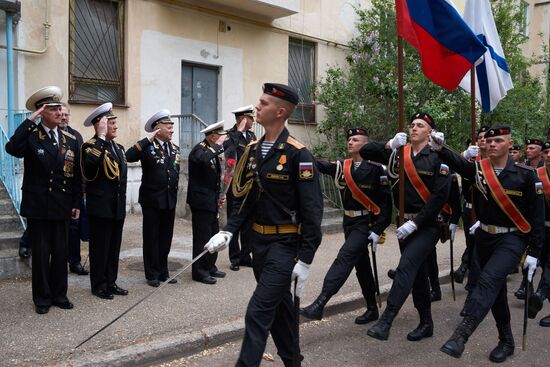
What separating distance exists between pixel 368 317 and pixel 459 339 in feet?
5.33

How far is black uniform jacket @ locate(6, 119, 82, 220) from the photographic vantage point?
5398 mm

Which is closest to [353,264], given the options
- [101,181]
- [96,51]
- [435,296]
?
[435,296]

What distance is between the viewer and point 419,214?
17.7 feet

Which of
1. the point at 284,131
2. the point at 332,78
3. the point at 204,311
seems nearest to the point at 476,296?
the point at 284,131

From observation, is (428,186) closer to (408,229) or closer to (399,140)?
(408,229)

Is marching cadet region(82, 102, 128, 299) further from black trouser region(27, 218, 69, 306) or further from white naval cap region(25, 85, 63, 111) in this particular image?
white naval cap region(25, 85, 63, 111)

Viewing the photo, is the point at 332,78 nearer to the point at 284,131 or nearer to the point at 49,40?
the point at 49,40

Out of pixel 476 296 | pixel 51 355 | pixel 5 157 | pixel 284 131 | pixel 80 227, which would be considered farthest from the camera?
pixel 5 157

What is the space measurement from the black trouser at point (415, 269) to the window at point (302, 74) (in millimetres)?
9752

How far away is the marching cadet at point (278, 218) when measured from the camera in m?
3.83

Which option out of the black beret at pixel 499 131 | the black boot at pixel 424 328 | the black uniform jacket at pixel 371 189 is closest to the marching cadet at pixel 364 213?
the black uniform jacket at pixel 371 189

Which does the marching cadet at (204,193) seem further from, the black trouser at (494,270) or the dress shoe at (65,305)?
the black trouser at (494,270)

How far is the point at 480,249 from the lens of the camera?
5223 millimetres

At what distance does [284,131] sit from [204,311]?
2497 mm
